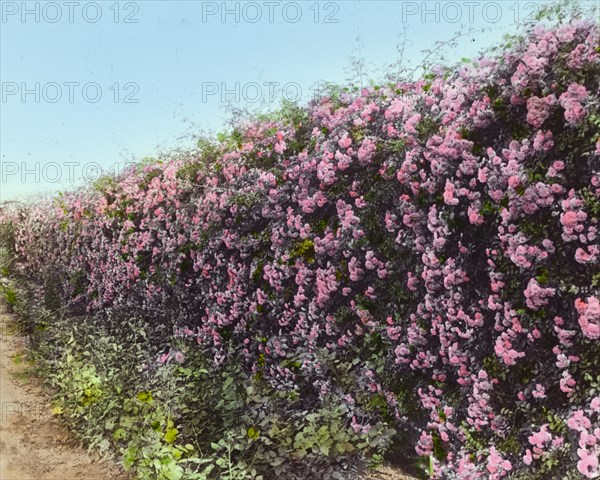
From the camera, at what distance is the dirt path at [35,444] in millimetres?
4905

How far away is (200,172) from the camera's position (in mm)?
6656

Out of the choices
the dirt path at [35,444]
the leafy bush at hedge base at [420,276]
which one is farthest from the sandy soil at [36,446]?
the leafy bush at hedge base at [420,276]

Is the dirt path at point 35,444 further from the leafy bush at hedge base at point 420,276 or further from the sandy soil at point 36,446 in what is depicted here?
the leafy bush at hedge base at point 420,276

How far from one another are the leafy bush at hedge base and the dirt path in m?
1.01

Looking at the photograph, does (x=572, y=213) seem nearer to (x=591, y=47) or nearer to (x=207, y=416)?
(x=591, y=47)

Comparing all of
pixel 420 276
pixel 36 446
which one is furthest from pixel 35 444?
pixel 420 276

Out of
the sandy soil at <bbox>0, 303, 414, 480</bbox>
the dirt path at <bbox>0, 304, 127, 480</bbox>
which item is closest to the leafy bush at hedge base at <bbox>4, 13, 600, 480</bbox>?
the sandy soil at <bbox>0, 303, 414, 480</bbox>

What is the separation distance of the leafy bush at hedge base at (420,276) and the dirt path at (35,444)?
1.01m

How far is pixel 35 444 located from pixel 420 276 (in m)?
4.14

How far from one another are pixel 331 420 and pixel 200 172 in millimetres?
3548

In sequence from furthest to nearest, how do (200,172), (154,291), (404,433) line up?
(154,291), (200,172), (404,433)

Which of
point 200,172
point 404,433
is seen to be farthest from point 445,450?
point 200,172

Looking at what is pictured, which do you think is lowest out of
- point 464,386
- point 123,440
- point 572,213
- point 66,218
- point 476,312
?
point 123,440

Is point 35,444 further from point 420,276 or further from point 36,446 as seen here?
point 420,276
